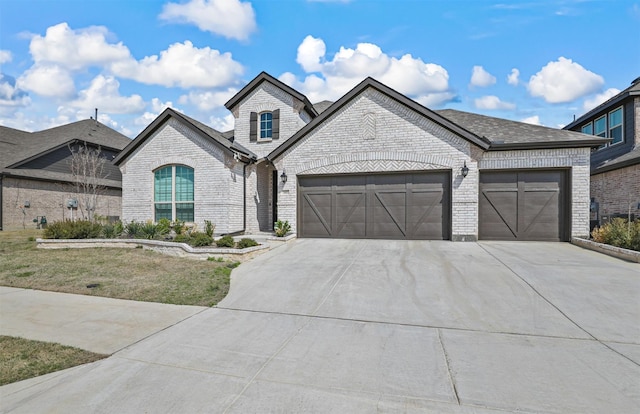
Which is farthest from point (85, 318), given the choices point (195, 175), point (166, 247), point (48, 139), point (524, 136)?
point (48, 139)

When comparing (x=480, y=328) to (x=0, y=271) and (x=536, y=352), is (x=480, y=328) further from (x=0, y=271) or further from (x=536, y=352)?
(x=0, y=271)

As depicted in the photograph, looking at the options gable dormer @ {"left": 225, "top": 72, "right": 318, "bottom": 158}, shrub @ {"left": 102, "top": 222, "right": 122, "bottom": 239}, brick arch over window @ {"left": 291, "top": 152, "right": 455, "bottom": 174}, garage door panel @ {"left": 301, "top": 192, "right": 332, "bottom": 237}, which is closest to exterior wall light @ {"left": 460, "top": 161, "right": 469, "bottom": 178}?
brick arch over window @ {"left": 291, "top": 152, "right": 455, "bottom": 174}

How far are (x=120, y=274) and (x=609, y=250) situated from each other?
1400 centimetres

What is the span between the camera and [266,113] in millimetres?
16812

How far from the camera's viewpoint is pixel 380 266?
8.46 m

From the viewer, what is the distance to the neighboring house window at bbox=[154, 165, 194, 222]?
14516mm

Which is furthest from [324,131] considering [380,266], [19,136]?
[19,136]

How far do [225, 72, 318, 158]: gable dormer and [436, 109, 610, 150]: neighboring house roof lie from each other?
8.11 meters

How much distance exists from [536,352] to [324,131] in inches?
424

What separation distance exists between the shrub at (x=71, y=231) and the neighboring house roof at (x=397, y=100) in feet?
24.9

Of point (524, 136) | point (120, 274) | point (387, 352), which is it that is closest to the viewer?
point (387, 352)

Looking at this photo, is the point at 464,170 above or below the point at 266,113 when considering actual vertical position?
below

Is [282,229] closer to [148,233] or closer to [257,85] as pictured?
[148,233]

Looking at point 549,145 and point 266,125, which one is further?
point 266,125
